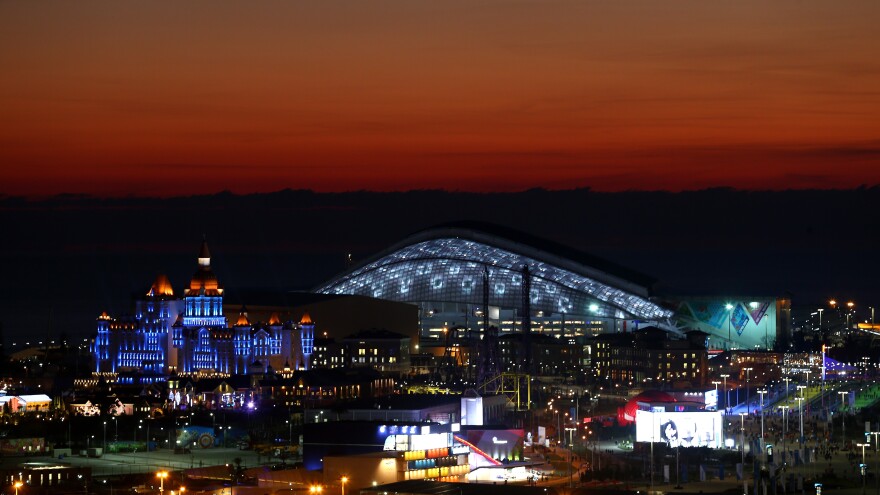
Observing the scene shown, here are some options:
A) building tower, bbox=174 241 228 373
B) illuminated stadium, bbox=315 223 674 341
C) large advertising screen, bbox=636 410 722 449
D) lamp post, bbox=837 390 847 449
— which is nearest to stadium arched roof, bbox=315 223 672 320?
illuminated stadium, bbox=315 223 674 341

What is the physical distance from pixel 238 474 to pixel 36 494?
593cm

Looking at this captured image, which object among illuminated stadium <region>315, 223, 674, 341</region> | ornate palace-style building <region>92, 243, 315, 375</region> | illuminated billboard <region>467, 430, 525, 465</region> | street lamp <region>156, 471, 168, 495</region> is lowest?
street lamp <region>156, 471, 168, 495</region>

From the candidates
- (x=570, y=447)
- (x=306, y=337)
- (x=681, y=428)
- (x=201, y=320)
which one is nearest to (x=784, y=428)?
(x=681, y=428)

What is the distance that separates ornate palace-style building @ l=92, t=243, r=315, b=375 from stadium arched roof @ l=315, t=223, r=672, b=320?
1728 centimetres

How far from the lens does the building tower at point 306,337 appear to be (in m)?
97.5

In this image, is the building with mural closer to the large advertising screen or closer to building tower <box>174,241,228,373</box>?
building tower <box>174,241,228,373</box>

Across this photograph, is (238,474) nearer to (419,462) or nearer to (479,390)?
(419,462)

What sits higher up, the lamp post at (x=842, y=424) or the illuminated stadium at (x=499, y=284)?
the illuminated stadium at (x=499, y=284)

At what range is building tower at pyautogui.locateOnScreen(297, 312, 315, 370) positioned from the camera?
320 ft


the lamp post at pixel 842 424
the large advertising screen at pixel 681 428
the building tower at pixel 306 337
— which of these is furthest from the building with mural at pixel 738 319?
the large advertising screen at pixel 681 428

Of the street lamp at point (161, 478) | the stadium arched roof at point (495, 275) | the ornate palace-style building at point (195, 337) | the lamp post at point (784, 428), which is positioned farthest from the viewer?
the stadium arched roof at point (495, 275)

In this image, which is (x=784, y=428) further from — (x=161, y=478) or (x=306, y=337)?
(x=306, y=337)

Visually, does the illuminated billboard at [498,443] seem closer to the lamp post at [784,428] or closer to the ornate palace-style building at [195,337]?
the lamp post at [784,428]

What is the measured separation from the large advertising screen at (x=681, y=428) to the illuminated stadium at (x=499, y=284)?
44.7 m
